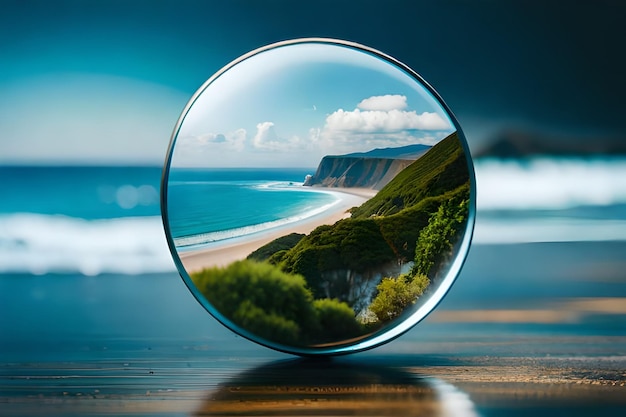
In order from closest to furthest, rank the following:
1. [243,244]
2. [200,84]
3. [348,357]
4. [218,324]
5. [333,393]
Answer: [333,393] < [243,244] < [348,357] < [218,324] < [200,84]

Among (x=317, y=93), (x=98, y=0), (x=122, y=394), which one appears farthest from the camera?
(x=98, y=0)

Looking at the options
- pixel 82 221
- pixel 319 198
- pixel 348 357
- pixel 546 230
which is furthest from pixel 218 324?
pixel 546 230

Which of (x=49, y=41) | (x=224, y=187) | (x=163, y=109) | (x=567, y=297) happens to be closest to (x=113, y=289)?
(x=163, y=109)

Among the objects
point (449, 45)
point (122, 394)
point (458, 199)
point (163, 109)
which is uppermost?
point (449, 45)

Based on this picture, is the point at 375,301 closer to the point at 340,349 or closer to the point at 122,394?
the point at 340,349

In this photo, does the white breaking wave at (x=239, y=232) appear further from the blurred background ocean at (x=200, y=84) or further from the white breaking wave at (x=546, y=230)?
the white breaking wave at (x=546, y=230)

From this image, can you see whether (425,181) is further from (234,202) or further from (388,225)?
(234,202)

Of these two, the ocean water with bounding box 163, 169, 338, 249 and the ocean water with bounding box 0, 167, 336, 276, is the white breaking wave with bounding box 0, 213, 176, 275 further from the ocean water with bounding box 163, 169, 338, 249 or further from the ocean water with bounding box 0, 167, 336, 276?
the ocean water with bounding box 163, 169, 338, 249
